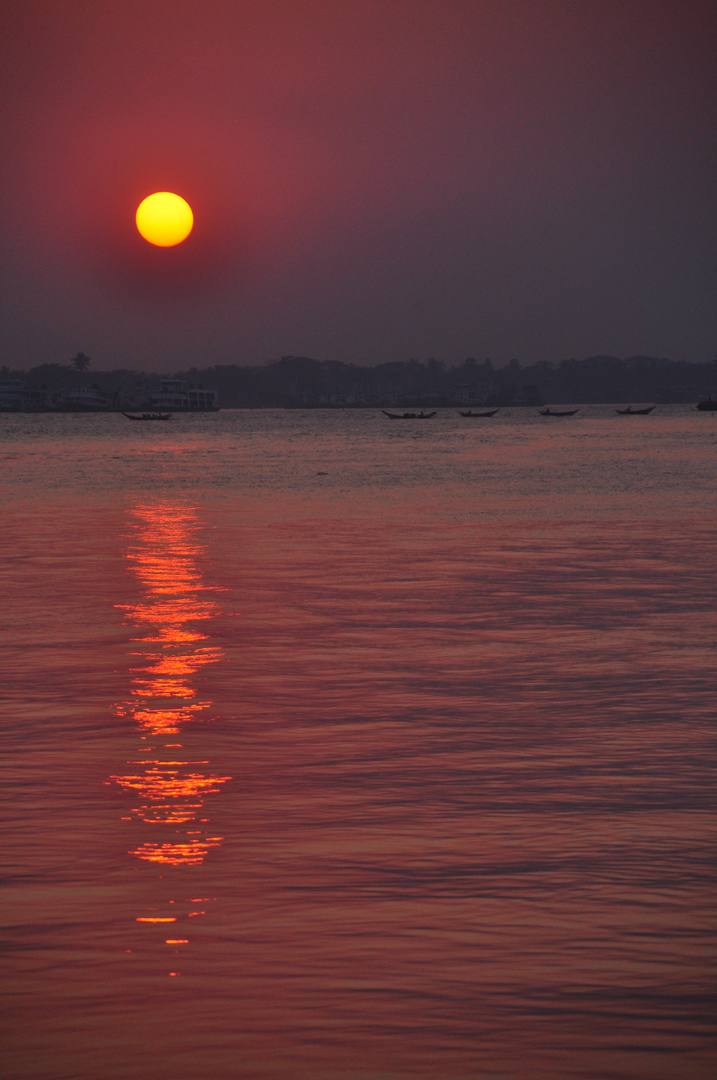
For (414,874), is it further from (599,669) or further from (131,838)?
(599,669)

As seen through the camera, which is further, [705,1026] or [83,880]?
[83,880]

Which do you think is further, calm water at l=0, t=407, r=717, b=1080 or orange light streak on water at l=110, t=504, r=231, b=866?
orange light streak on water at l=110, t=504, r=231, b=866

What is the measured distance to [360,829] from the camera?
7.83 m

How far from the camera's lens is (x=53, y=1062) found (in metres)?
4.96

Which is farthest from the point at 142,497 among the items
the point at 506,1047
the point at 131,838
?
the point at 506,1047

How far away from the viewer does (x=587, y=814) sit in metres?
8.14

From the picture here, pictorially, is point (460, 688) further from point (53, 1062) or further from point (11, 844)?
point (53, 1062)

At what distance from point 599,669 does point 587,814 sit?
502 centimetres

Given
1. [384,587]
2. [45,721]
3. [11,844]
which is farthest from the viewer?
[384,587]

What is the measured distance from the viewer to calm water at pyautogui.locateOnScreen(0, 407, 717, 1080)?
5.23 metres

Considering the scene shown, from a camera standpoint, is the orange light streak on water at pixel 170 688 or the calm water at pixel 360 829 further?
the orange light streak on water at pixel 170 688

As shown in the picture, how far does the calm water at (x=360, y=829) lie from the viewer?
17.2 ft

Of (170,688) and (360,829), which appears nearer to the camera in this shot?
(360,829)

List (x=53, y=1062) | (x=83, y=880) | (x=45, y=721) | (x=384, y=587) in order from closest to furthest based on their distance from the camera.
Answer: (x=53, y=1062) → (x=83, y=880) → (x=45, y=721) → (x=384, y=587)
